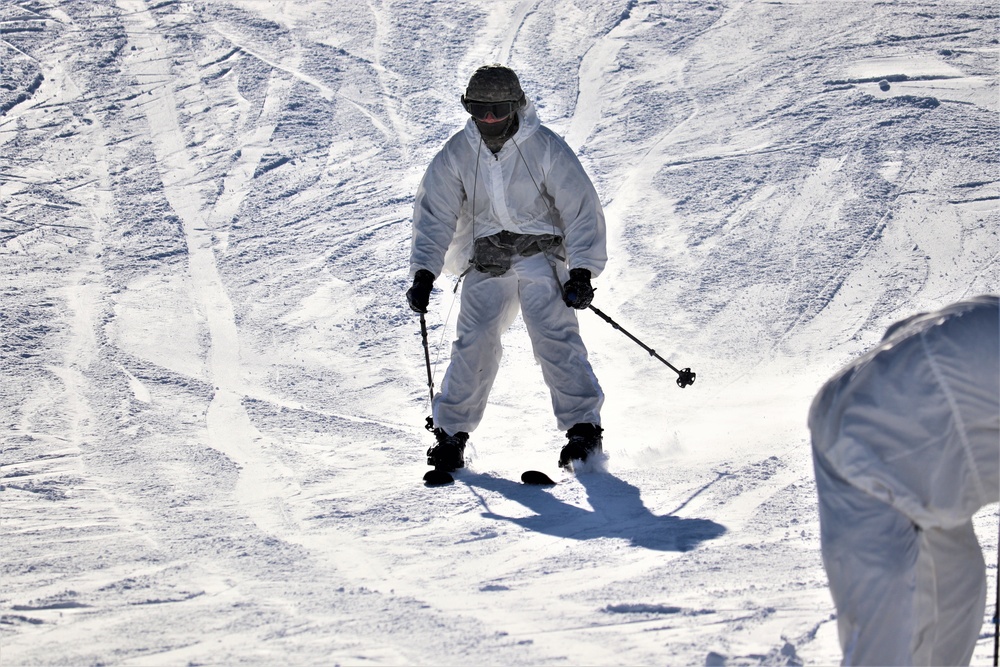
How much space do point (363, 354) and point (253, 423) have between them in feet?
3.67

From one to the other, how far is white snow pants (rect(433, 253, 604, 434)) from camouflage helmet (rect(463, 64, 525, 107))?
2.30 feet

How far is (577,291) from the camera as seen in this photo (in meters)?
5.29

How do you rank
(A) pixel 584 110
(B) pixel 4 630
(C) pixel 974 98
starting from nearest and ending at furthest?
(B) pixel 4 630 < (C) pixel 974 98 < (A) pixel 584 110

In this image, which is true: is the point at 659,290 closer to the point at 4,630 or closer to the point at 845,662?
the point at 4,630

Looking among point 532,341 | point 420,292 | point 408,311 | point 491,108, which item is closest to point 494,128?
point 491,108

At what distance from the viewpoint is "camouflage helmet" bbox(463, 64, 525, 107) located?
528 centimetres

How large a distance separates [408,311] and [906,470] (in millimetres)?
5460

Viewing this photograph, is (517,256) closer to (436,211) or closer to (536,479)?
(436,211)

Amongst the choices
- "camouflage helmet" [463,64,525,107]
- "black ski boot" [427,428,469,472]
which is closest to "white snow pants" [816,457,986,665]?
"black ski boot" [427,428,469,472]

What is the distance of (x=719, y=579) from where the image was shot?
3.92 meters

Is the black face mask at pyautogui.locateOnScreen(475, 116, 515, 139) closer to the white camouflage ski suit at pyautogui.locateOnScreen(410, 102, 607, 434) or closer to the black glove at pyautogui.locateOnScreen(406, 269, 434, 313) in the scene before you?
the white camouflage ski suit at pyautogui.locateOnScreen(410, 102, 607, 434)

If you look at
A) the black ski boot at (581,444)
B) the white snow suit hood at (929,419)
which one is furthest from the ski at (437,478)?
the white snow suit hood at (929,419)

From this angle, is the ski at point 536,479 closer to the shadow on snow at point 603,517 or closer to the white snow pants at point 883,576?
the shadow on snow at point 603,517

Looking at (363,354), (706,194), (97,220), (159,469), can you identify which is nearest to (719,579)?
(159,469)
